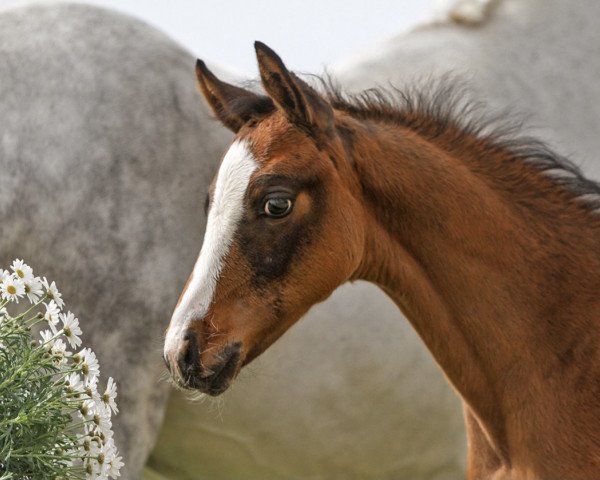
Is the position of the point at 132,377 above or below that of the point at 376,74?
below

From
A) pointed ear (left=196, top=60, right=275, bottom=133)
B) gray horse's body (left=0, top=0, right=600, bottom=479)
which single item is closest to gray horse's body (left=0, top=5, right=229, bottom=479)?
gray horse's body (left=0, top=0, right=600, bottom=479)

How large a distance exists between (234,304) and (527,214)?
0.70m

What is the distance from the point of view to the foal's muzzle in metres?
2.11

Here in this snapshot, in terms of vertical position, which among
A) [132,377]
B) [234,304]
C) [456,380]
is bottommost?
[132,377]

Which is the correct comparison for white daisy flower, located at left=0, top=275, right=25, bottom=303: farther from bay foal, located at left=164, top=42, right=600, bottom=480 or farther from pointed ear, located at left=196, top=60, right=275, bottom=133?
pointed ear, located at left=196, top=60, right=275, bottom=133

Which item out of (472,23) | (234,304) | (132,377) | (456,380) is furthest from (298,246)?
(472,23)

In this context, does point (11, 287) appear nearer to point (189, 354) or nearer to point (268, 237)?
point (189, 354)

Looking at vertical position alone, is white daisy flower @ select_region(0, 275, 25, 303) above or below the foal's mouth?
above

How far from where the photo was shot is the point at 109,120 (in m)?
3.02

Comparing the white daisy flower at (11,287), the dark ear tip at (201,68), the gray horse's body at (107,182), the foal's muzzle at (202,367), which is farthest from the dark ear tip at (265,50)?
the gray horse's body at (107,182)

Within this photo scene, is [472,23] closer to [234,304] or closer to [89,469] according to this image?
[234,304]

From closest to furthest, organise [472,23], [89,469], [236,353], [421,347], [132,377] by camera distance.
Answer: [89,469]
[236,353]
[132,377]
[421,347]
[472,23]

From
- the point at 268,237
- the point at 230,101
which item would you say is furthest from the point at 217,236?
the point at 230,101

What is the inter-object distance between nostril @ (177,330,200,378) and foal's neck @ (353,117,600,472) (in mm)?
462
